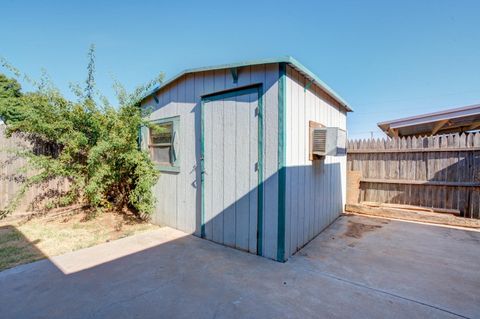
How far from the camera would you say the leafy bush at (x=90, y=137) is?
3676mm

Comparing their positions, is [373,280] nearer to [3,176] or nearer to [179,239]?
[179,239]

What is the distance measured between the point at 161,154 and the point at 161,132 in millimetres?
405

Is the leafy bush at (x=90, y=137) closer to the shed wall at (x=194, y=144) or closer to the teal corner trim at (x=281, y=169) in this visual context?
the shed wall at (x=194, y=144)

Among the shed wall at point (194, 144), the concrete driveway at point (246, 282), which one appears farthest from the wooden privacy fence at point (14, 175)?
the concrete driveway at point (246, 282)

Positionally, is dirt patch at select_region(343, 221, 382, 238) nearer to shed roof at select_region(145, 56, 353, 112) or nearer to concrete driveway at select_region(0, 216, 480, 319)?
concrete driveway at select_region(0, 216, 480, 319)

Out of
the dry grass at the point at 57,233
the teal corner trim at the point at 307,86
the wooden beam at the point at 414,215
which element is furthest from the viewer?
the wooden beam at the point at 414,215

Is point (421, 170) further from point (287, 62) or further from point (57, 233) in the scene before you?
point (57, 233)

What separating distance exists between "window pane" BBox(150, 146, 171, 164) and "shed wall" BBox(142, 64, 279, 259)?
27cm

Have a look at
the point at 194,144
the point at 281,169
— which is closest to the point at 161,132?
the point at 194,144

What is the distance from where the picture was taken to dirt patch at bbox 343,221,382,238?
363 centimetres

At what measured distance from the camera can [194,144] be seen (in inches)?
139

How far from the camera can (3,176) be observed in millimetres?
4191

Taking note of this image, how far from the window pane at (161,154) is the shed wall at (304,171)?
2248mm

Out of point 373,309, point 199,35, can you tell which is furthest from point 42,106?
point 373,309
